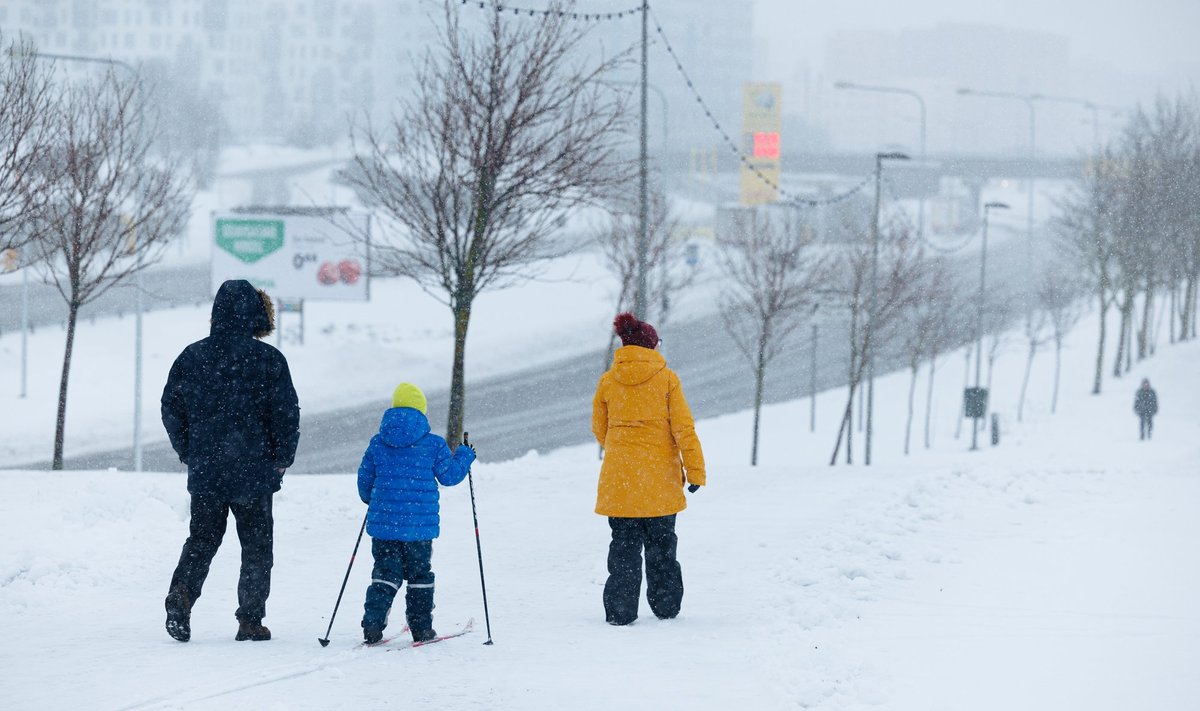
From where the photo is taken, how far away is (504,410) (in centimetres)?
3469

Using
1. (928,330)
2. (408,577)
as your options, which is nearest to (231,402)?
(408,577)

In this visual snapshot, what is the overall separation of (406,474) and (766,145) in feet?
218

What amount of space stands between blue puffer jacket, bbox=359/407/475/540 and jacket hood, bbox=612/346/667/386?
3.48 ft

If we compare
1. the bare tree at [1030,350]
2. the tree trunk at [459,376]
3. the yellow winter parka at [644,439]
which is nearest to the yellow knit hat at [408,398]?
the yellow winter parka at [644,439]

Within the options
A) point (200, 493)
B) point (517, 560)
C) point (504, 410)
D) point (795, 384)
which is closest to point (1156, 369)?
point (795, 384)

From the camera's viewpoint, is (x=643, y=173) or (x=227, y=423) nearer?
(x=227, y=423)

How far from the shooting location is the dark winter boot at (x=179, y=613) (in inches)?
263

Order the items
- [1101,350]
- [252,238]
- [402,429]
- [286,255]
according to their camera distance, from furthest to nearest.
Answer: [1101,350] < [286,255] < [252,238] < [402,429]

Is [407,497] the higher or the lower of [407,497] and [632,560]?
the higher

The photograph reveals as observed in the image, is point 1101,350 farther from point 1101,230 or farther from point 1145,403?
point 1145,403

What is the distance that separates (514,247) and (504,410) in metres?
18.4

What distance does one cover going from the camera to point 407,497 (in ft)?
22.7

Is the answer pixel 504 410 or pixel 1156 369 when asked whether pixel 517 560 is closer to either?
pixel 504 410

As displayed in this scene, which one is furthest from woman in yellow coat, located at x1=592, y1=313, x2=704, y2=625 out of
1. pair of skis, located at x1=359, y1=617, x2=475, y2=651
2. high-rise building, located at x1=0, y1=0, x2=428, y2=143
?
high-rise building, located at x1=0, y1=0, x2=428, y2=143
